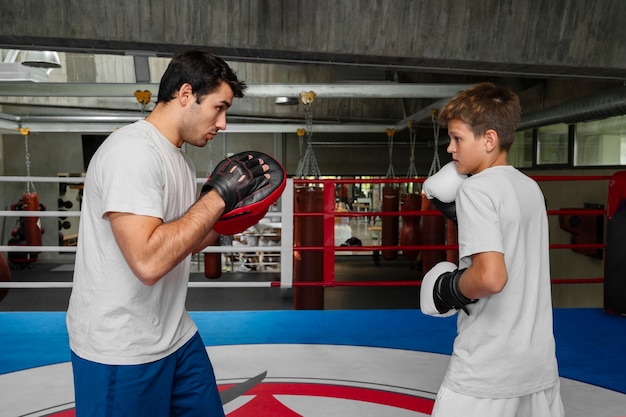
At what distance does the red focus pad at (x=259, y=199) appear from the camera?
52.1 inches

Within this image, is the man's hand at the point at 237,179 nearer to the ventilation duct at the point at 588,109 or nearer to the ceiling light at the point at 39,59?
the ventilation duct at the point at 588,109

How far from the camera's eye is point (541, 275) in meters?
1.30

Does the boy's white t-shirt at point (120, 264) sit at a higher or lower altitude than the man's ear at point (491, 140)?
lower

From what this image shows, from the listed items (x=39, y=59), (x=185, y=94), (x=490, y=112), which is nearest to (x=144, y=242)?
(x=185, y=94)

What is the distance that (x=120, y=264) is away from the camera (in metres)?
1.21

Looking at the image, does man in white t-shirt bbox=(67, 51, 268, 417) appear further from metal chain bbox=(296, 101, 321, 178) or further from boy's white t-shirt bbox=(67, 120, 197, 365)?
metal chain bbox=(296, 101, 321, 178)

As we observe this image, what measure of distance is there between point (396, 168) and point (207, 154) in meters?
4.32

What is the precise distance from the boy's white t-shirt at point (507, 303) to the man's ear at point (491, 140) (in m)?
0.06

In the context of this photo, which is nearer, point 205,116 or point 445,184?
point 205,116

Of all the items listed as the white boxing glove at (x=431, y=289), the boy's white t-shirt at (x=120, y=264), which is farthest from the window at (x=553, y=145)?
the boy's white t-shirt at (x=120, y=264)

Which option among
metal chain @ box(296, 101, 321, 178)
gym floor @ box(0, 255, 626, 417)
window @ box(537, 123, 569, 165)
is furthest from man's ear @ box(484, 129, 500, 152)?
window @ box(537, 123, 569, 165)

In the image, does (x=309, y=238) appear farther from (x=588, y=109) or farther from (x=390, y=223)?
(x=390, y=223)

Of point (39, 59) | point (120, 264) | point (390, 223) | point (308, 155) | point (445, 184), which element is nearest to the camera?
point (120, 264)

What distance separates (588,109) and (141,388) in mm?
5406
